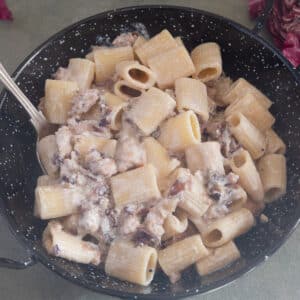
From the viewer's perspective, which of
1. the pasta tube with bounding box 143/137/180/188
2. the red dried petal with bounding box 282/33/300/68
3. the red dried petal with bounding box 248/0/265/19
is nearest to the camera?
the pasta tube with bounding box 143/137/180/188

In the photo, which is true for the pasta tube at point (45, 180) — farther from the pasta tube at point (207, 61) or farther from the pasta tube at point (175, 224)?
the pasta tube at point (207, 61)

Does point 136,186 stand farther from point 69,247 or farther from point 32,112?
point 32,112

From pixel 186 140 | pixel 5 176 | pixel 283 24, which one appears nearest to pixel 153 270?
pixel 186 140

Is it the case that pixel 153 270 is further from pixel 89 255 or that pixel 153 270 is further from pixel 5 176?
pixel 5 176

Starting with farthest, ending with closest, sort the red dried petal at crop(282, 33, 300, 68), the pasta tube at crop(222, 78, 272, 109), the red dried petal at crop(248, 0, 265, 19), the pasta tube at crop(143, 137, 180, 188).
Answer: the red dried petal at crop(248, 0, 265, 19), the red dried petal at crop(282, 33, 300, 68), the pasta tube at crop(222, 78, 272, 109), the pasta tube at crop(143, 137, 180, 188)

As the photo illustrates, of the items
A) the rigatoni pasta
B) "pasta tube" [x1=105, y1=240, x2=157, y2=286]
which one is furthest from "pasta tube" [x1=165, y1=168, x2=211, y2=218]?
"pasta tube" [x1=105, y1=240, x2=157, y2=286]

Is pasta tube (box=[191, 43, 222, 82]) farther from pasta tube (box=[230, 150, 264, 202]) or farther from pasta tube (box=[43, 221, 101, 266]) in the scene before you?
pasta tube (box=[43, 221, 101, 266])

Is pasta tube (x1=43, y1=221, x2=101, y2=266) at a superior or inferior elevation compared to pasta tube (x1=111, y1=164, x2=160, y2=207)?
inferior
